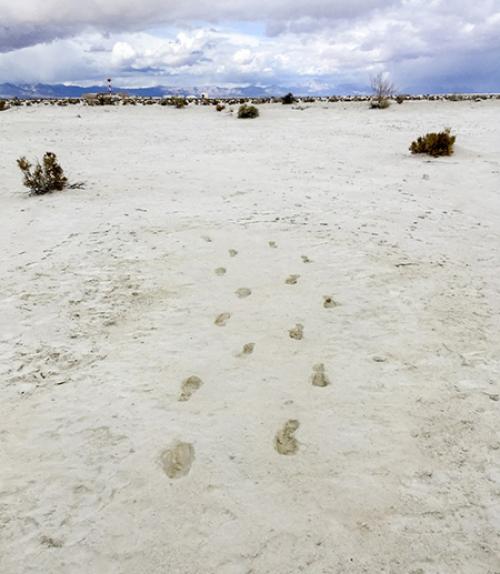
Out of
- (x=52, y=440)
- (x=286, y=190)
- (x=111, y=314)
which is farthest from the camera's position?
(x=286, y=190)

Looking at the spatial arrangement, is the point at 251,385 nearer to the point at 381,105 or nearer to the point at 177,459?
the point at 177,459

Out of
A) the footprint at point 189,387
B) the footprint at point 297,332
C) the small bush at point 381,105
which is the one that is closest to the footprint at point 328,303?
the footprint at point 297,332

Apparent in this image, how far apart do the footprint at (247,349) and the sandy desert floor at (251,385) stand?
0.12ft

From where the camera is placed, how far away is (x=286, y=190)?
9.07 meters

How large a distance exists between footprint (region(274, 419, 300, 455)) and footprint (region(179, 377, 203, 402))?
827 mm

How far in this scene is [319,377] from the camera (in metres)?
3.69

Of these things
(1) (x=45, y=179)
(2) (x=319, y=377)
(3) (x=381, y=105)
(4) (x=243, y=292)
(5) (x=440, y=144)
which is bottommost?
(2) (x=319, y=377)

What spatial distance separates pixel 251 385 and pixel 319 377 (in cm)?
58

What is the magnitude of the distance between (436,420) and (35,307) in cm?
411

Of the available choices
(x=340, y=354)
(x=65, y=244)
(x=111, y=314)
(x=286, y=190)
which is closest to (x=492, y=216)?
(x=286, y=190)

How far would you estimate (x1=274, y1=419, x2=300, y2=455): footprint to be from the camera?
2.99 meters

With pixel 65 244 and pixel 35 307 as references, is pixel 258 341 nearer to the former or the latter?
pixel 35 307

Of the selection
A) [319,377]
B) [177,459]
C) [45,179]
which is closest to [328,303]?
[319,377]

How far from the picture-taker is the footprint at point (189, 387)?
3.53 meters
